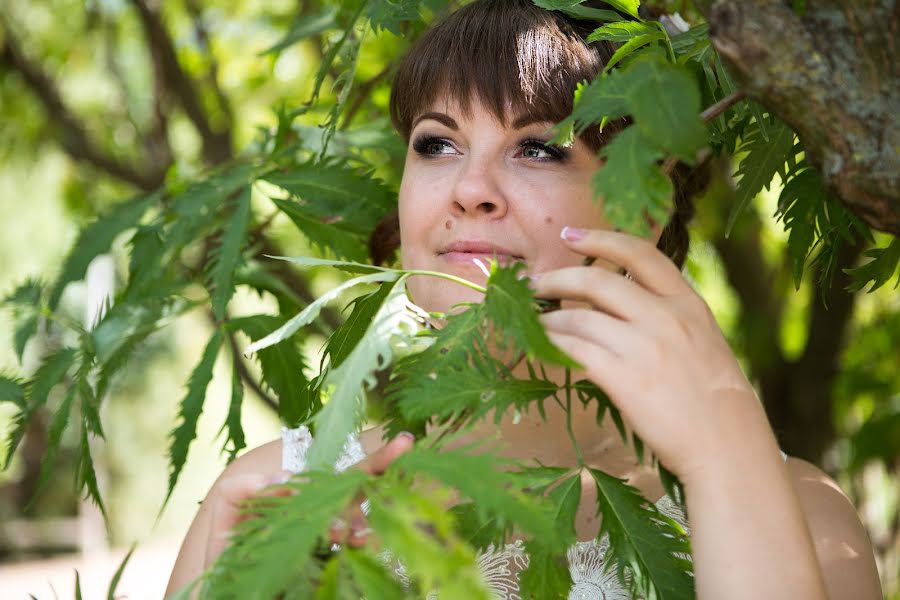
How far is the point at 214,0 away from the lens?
14.0 ft

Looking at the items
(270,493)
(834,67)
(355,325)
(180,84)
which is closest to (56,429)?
(355,325)

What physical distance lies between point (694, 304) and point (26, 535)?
1136 cm

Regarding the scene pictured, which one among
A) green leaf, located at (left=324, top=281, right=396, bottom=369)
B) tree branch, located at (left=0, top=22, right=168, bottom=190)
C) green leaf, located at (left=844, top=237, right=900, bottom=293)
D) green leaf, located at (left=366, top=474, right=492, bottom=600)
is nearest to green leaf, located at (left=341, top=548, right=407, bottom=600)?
green leaf, located at (left=366, top=474, right=492, bottom=600)

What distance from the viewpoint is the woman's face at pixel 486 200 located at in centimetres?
119

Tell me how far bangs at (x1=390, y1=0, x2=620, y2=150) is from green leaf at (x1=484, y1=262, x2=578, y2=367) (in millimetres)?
502

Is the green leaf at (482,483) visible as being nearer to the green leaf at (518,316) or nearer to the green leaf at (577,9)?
the green leaf at (518,316)

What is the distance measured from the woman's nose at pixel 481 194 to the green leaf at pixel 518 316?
383mm

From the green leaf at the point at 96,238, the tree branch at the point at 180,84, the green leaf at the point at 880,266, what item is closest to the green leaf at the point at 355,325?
the green leaf at the point at 880,266

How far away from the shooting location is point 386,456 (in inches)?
30.7

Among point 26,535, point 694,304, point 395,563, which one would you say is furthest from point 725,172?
point 26,535

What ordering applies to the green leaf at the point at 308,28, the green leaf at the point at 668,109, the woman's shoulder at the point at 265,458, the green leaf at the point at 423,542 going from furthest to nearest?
the green leaf at the point at 308,28 < the woman's shoulder at the point at 265,458 < the green leaf at the point at 668,109 < the green leaf at the point at 423,542

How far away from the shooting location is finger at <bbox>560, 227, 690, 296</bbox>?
0.83 meters

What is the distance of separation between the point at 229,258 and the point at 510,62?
49 cm

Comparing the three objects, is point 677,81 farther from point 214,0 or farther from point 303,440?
point 214,0
